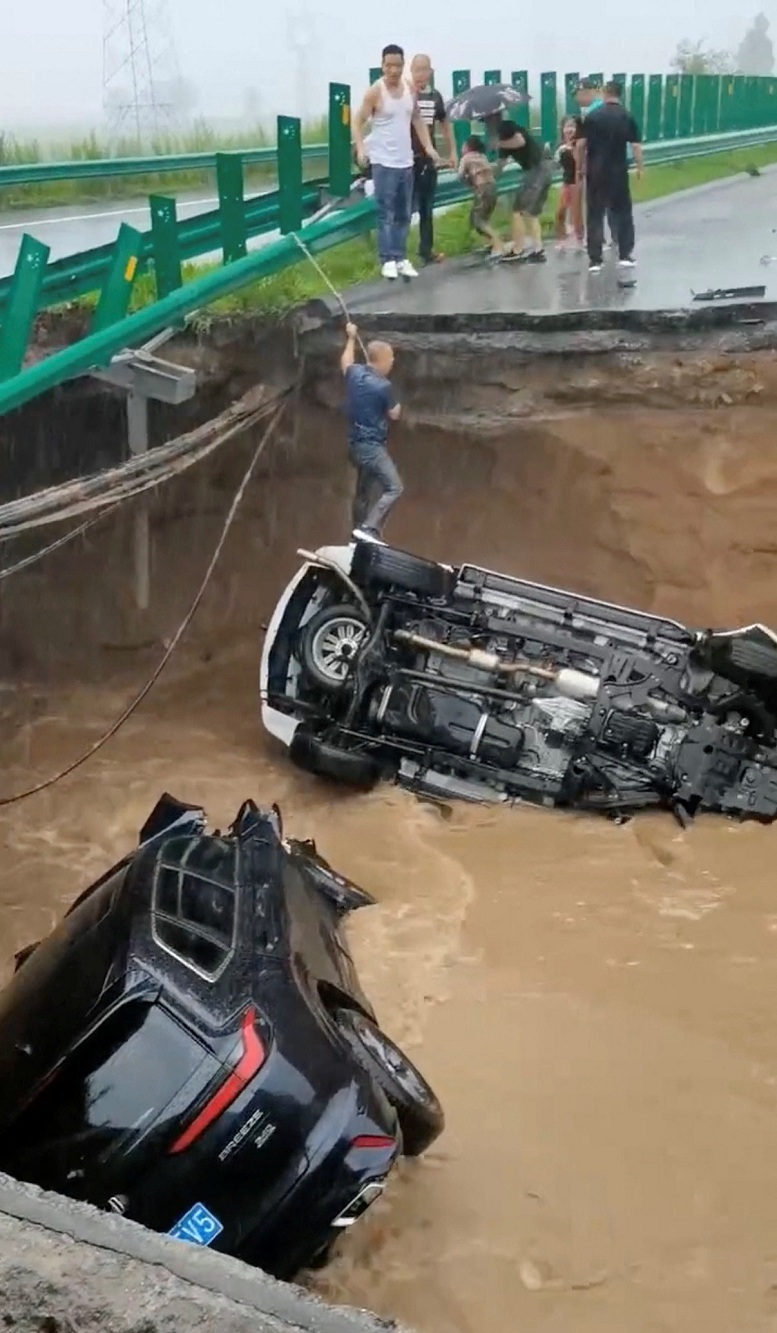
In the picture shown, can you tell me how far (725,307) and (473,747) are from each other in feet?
14.1

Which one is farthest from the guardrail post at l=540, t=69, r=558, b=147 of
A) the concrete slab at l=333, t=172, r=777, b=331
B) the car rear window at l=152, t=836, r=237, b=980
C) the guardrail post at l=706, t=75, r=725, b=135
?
the car rear window at l=152, t=836, r=237, b=980

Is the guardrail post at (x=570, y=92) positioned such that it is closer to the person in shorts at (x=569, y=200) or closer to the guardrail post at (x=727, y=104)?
the person in shorts at (x=569, y=200)

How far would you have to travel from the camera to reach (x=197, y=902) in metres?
5.23

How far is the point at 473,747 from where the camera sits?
8836 mm

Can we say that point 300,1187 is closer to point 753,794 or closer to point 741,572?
point 753,794

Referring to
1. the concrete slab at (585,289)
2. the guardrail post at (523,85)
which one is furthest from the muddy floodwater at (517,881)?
the guardrail post at (523,85)

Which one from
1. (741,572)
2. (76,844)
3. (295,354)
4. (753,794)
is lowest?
(76,844)

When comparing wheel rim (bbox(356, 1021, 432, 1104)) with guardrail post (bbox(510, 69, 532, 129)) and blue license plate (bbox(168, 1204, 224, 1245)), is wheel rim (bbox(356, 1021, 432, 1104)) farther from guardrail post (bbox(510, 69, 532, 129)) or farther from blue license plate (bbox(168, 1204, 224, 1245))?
guardrail post (bbox(510, 69, 532, 129))

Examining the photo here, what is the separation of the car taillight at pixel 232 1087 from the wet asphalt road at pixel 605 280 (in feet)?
25.2

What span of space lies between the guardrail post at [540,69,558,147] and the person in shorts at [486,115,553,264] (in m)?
3.41

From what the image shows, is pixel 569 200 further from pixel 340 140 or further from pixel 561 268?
pixel 340 140

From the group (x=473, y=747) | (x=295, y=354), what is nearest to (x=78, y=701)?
(x=295, y=354)

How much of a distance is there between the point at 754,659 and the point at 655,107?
1533 cm

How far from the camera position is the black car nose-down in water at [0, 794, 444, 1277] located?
4.27m
